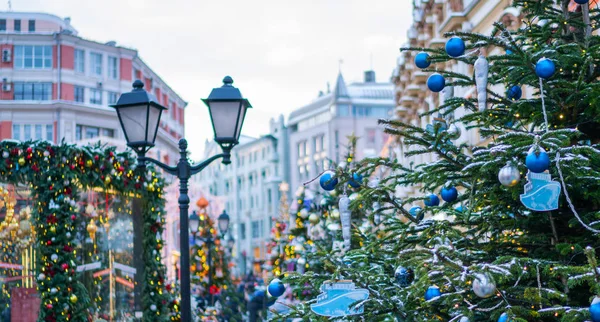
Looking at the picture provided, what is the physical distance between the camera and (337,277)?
25.0ft

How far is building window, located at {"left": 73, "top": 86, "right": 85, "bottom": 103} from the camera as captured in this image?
2504 inches

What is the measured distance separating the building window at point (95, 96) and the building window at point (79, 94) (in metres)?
0.60

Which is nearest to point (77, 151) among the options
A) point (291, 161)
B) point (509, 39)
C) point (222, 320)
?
point (509, 39)

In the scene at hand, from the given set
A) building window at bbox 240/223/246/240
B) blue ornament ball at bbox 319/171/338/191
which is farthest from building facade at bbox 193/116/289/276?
blue ornament ball at bbox 319/171/338/191

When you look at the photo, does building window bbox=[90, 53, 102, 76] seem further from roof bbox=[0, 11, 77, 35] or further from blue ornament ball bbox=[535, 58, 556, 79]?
blue ornament ball bbox=[535, 58, 556, 79]

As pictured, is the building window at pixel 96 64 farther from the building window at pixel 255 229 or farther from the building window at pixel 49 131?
the building window at pixel 255 229

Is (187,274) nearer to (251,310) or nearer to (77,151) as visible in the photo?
(77,151)

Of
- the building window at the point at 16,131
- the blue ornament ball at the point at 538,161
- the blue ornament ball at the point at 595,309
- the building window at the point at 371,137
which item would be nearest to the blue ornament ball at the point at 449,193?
the blue ornament ball at the point at 538,161

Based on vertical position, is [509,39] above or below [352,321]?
above

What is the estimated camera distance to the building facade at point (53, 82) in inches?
2469

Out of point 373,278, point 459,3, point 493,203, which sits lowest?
point 373,278

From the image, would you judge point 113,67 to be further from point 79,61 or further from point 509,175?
point 509,175

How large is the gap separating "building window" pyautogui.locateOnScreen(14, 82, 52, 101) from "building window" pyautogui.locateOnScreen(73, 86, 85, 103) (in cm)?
161

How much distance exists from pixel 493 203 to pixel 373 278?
3.79ft
